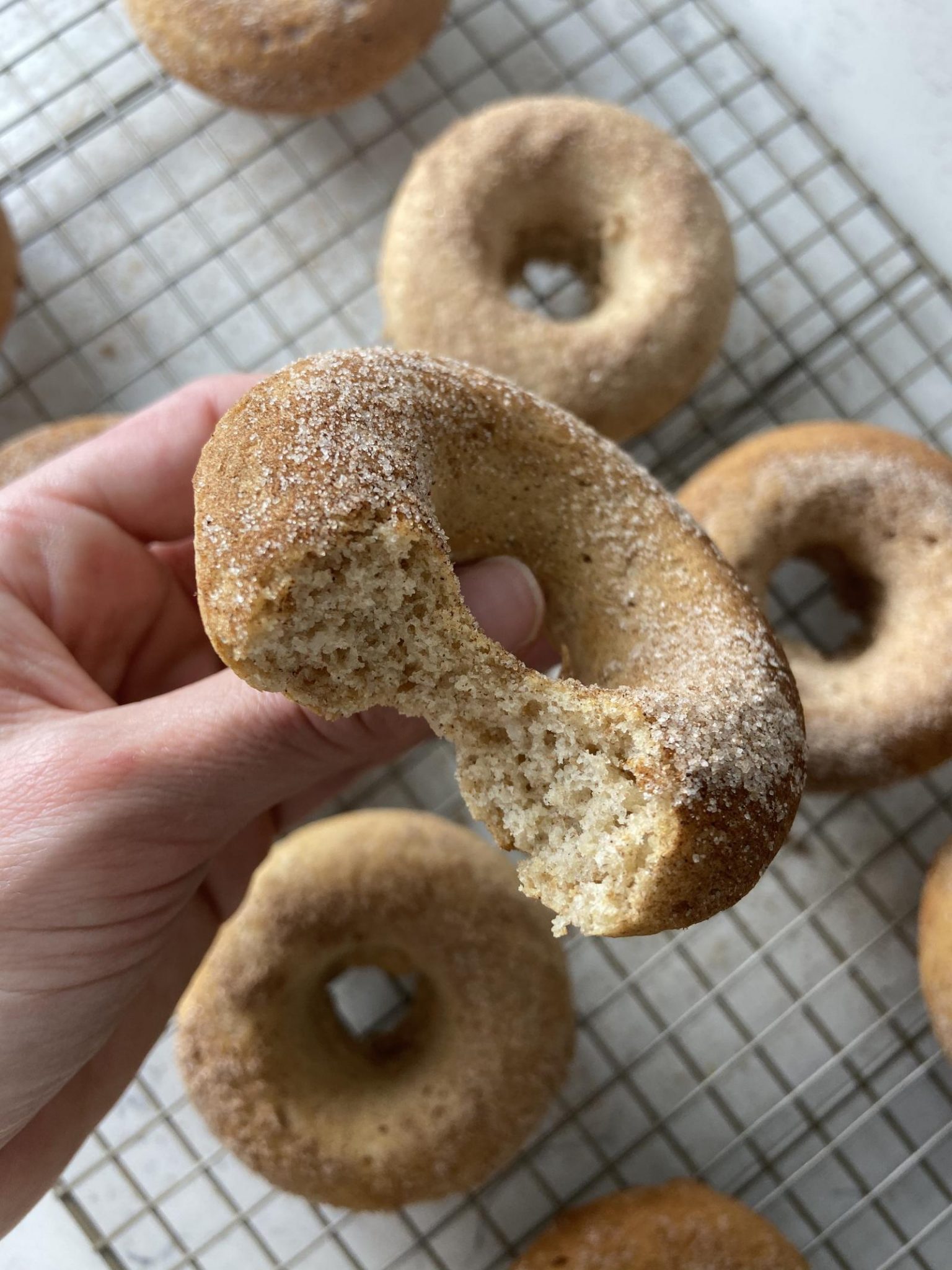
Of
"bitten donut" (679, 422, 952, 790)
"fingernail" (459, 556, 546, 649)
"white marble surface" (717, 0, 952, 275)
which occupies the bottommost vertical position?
"bitten donut" (679, 422, 952, 790)

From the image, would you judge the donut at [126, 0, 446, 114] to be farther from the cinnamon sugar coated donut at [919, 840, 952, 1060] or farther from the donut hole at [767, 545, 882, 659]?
the cinnamon sugar coated donut at [919, 840, 952, 1060]

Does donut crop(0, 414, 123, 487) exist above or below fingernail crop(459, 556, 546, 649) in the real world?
above

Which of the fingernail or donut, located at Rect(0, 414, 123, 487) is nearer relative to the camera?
the fingernail

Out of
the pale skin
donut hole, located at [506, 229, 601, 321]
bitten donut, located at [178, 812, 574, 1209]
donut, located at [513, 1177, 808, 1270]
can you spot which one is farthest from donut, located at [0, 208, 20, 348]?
donut, located at [513, 1177, 808, 1270]

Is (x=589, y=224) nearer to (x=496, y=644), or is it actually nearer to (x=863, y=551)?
(x=863, y=551)

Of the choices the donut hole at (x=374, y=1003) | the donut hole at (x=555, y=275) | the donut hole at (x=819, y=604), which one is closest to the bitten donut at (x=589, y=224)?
the donut hole at (x=555, y=275)

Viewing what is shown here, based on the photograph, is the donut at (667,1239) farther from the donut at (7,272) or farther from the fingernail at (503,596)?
the donut at (7,272)

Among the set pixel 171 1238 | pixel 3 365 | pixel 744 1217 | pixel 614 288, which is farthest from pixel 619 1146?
pixel 3 365
